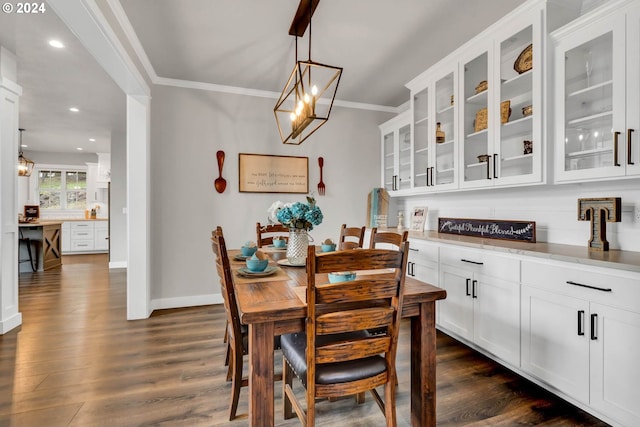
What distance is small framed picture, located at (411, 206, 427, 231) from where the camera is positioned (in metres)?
3.59

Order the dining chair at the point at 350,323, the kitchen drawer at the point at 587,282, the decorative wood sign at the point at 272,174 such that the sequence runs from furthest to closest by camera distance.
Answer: the decorative wood sign at the point at 272,174
the kitchen drawer at the point at 587,282
the dining chair at the point at 350,323

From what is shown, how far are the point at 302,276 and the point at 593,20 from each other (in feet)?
7.69

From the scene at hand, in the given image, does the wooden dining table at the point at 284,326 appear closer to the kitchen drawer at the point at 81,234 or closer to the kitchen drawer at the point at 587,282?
the kitchen drawer at the point at 587,282

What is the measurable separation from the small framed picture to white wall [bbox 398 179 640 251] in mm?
272

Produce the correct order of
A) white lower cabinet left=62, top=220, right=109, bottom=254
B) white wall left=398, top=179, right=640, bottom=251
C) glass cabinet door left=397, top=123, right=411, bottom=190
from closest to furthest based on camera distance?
white wall left=398, top=179, right=640, bottom=251
glass cabinet door left=397, top=123, right=411, bottom=190
white lower cabinet left=62, top=220, right=109, bottom=254

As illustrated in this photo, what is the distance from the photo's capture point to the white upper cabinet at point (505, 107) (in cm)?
219

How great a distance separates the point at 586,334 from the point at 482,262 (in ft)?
2.42

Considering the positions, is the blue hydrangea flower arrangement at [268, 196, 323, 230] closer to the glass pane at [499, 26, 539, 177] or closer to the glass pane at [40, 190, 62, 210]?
the glass pane at [499, 26, 539, 177]

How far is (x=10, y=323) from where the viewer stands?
9.73 feet

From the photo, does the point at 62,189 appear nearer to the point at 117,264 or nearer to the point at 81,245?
the point at 81,245

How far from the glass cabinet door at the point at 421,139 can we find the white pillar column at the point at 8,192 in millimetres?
4091

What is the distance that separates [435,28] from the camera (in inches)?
102

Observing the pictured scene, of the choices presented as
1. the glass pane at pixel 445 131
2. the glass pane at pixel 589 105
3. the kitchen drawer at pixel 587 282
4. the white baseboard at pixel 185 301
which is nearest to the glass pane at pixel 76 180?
the white baseboard at pixel 185 301

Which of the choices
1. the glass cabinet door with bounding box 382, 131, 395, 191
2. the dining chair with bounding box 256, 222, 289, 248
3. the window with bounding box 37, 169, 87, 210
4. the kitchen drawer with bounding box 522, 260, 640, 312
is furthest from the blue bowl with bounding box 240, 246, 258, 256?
the window with bounding box 37, 169, 87, 210
